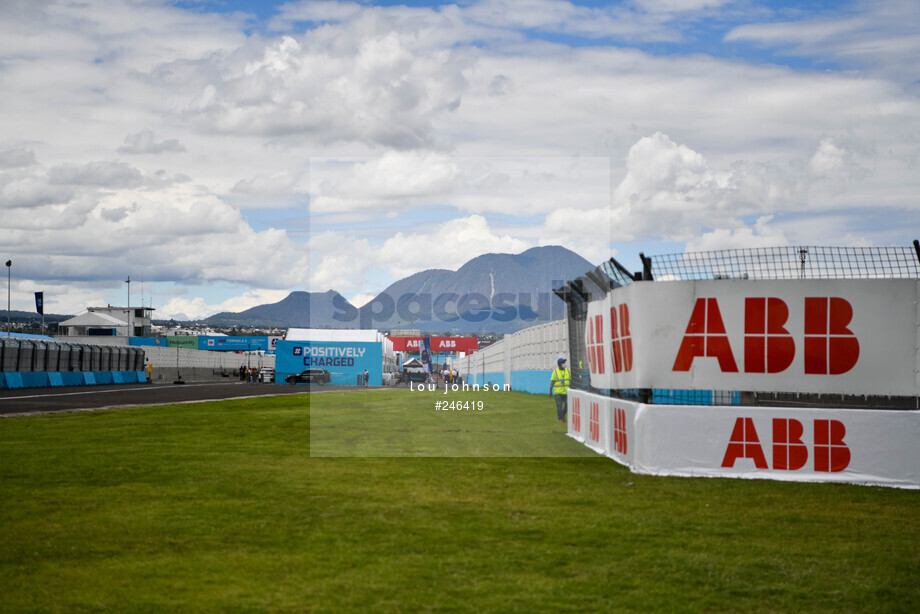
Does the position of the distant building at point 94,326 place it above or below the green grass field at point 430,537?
above

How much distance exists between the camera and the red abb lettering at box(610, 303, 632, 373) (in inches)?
518

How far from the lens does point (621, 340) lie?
1358cm

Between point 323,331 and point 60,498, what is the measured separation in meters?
66.3

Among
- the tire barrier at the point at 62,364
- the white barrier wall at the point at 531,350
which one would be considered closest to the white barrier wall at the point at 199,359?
the tire barrier at the point at 62,364

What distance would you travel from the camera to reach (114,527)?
8.45 metres

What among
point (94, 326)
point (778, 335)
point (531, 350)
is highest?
point (94, 326)

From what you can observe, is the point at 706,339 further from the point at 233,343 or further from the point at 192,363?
the point at 233,343

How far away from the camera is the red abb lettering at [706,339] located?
12.4m

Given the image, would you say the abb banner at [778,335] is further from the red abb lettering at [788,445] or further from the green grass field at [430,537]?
the green grass field at [430,537]

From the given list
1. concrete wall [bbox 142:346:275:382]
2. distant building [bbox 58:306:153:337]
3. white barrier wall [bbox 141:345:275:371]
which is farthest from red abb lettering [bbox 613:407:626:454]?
distant building [bbox 58:306:153:337]

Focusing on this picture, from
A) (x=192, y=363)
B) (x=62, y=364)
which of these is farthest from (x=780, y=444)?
(x=192, y=363)

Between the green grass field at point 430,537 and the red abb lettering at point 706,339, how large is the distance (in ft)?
5.39

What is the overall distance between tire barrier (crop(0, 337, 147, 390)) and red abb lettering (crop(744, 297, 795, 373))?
143ft

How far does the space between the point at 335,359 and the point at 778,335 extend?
2438 inches
